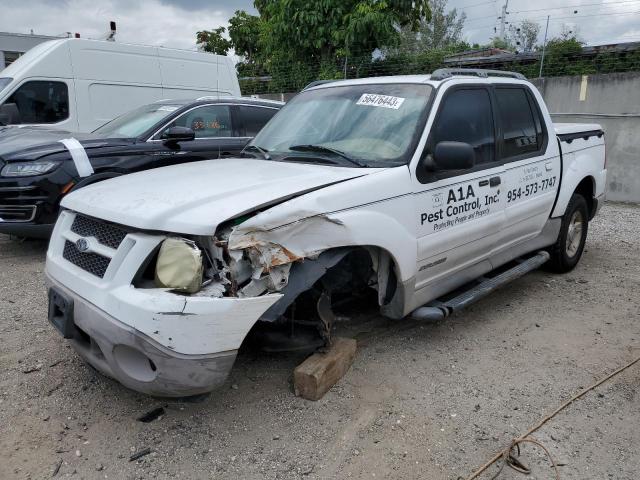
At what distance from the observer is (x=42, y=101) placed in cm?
834

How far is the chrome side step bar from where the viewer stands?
356 centimetres

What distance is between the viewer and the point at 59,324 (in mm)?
2857

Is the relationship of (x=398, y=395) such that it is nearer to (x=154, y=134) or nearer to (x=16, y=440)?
(x=16, y=440)

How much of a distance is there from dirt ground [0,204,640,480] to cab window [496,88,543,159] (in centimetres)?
143

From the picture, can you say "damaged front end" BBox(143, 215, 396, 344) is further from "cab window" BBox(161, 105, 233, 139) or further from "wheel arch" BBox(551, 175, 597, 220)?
"cab window" BBox(161, 105, 233, 139)

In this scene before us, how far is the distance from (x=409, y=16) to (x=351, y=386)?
11943 mm

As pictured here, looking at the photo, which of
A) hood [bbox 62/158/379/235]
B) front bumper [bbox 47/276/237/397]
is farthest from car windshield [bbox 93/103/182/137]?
front bumper [bbox 47/276/237/397]

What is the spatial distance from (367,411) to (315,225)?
3.64 feet

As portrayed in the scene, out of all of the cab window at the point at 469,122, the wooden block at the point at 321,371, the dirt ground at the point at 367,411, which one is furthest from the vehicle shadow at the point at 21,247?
the cab window at the point at 469,122

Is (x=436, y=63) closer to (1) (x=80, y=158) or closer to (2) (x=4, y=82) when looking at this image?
(2) (x=4, y=82)

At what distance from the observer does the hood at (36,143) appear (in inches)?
215

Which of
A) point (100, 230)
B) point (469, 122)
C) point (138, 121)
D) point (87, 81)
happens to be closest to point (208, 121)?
point (138, 121)

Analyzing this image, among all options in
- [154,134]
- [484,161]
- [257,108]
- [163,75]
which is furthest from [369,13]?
[484,161]

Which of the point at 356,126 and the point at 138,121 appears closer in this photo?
the point at 356,126
